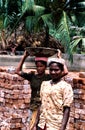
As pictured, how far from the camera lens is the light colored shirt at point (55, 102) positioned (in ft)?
A: 14.3

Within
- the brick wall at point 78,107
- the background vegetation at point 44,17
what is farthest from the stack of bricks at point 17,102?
the background vegetation at point 44,17

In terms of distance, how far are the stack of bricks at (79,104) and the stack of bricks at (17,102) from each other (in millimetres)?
1032

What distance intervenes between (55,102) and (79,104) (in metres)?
2.33

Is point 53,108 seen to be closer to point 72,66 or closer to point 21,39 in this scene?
point 72,66

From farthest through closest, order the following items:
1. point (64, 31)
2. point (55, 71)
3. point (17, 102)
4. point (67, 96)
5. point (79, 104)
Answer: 1. point (64, 31)
2. point (17, 102)
3. point (79, 104)
4. point (55, 71)
5. point (67, 96)

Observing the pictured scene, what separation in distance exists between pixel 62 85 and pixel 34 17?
38.8ft

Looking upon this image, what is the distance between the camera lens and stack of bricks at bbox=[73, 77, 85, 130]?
662cm

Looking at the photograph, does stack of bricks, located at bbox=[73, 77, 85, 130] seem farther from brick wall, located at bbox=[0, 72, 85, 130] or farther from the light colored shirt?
the light colored shirt

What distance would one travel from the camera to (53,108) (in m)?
4.40

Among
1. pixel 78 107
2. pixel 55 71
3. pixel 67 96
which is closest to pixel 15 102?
pixel 78 107

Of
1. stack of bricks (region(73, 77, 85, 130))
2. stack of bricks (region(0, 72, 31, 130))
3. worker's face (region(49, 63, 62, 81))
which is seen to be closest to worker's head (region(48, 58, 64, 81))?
worker's face (region(49, 63, 62, 81))

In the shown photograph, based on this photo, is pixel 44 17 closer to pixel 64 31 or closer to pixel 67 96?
pixel 64 31

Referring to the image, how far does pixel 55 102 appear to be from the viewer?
4.39 m

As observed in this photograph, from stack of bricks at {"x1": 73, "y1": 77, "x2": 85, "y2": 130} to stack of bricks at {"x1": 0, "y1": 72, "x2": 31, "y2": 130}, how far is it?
1.03m
